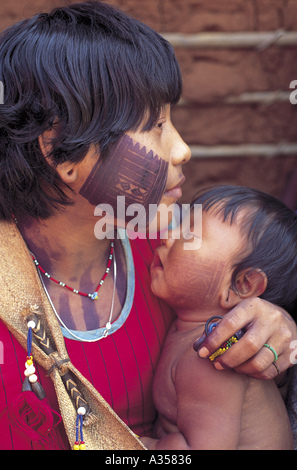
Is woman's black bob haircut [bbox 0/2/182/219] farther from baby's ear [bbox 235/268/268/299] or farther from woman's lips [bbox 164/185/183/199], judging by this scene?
baby's ear [bbox 235/268/268/299]

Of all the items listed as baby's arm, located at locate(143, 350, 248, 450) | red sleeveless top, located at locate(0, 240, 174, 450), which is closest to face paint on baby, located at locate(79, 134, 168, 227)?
red sleeveless top, located at locate(0, 240, 174, 450)

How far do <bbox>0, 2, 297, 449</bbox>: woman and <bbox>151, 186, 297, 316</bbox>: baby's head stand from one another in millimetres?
160

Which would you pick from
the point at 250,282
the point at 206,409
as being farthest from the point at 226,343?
the point at 250,282

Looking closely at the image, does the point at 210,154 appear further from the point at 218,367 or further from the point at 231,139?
the point at 218,367

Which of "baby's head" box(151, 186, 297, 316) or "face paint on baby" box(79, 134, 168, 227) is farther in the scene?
"baby's head" box(151, 186, 297, 316)

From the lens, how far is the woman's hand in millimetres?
1468

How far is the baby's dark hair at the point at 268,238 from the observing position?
1746mm

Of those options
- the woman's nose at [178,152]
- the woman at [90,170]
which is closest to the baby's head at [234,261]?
the woman at [90,170]

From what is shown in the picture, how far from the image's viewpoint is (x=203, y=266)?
1755 millimetres

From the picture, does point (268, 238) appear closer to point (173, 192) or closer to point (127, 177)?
point (173, 192)

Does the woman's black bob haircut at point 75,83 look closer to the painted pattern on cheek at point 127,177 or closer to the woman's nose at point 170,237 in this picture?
the painted pattern on cheek at point 127,177

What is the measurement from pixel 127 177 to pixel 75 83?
0.99 feet

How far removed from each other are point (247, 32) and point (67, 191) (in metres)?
1.81

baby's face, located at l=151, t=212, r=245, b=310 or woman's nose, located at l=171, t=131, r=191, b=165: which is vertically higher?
woman's nose, located at l=171, t=131, r=191, b=165
